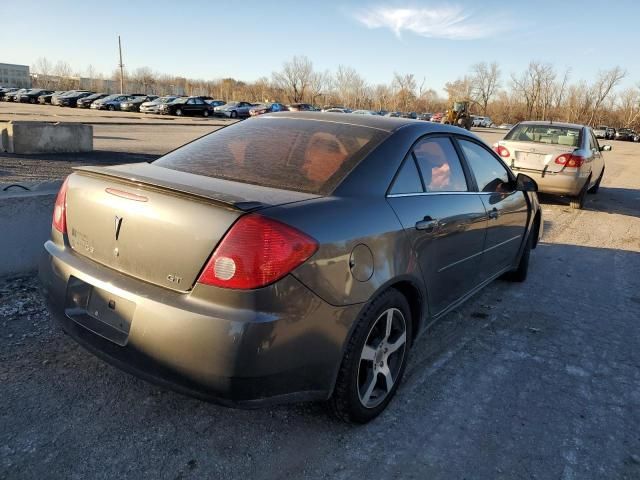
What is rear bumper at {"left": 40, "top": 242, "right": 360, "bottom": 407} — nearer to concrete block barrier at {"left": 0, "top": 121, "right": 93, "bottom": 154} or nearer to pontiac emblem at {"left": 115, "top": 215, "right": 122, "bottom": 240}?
pontiac emblem at {"left": 115, "top": 215, "right": 122, "bottom": 240}

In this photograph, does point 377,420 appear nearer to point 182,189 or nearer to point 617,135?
point 182,189

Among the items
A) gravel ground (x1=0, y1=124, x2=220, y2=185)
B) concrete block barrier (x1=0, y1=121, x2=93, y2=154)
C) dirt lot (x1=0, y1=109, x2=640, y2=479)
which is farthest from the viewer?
concrete block barrier (x1=0, y1=121, x2=93, y2=154)

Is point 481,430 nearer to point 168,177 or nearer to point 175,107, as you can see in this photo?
point 168,177

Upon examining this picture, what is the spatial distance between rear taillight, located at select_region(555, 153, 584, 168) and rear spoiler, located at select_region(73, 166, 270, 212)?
854cm

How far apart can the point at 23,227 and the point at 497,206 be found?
13.0ft

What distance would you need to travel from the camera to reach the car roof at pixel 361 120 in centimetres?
317

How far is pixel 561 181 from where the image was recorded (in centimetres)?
929

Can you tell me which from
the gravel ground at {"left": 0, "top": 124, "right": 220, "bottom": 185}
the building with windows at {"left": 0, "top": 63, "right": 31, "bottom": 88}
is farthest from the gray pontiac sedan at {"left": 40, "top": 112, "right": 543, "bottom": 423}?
the building with windows at {"left": 0, "top": 63, "right": 31, "bottom": 88}

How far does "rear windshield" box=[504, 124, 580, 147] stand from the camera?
32.1 ft

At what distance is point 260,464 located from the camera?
92.4 inches

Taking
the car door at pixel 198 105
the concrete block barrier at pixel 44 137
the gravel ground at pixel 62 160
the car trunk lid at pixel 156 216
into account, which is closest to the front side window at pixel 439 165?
the car trunk lid at pixel 156 216

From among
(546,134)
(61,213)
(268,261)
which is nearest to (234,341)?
(268,261)

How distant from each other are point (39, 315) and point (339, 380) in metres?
2.44

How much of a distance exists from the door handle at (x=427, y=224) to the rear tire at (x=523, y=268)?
2.44 metres
